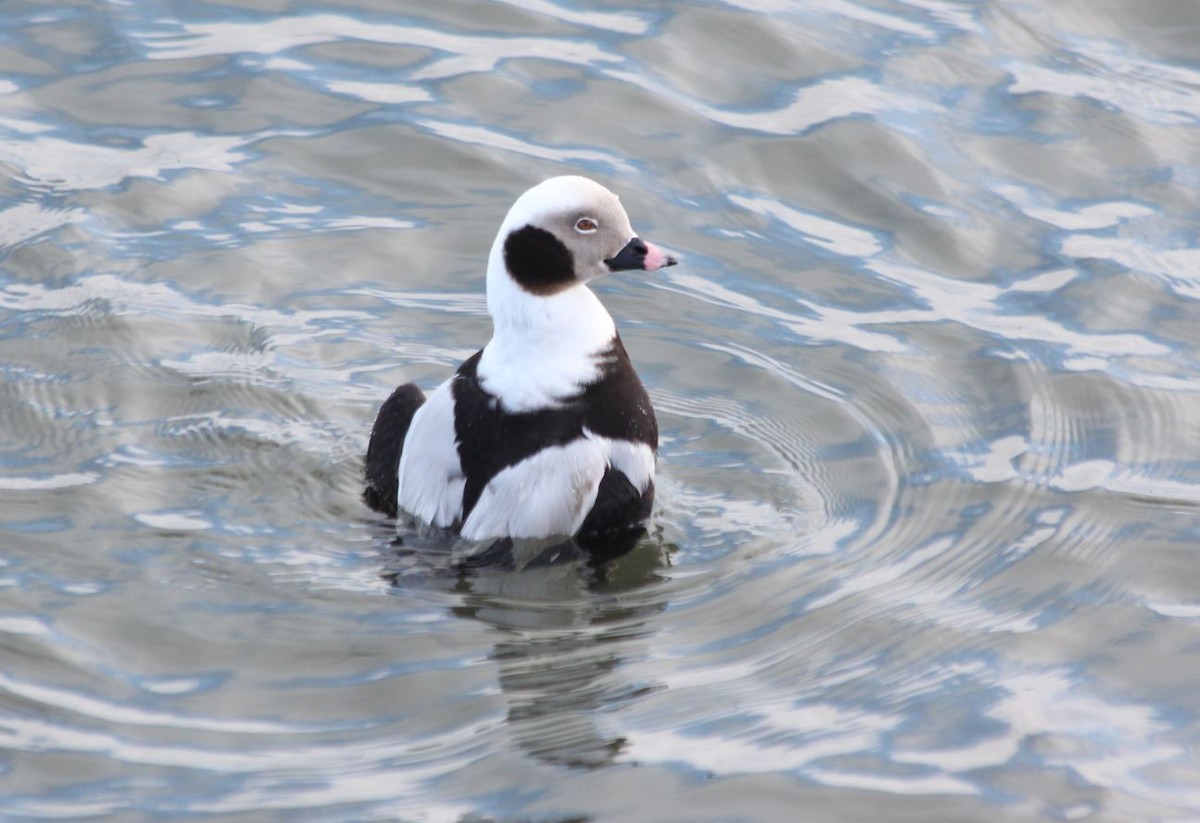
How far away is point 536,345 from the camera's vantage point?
6.29 m

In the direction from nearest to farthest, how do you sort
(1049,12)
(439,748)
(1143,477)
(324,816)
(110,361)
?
(324,816) → (439,748) → (1143,477) → (110,361) → (1049,12)

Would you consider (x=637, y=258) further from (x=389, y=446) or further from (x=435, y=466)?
(x=389, y=446)

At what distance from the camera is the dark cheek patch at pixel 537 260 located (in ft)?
20.6

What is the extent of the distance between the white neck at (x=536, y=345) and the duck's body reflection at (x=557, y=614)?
515 mm

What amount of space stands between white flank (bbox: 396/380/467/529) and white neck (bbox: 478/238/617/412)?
198mm

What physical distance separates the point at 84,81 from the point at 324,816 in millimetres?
6025

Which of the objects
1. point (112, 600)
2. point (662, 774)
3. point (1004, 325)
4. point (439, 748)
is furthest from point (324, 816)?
point (1004, 325)

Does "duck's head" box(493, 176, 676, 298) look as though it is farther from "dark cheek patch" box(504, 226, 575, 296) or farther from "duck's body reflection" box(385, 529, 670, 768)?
"duck's body reflection" box(385, 529, 670, 768)

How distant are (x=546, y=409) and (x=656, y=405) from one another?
1416 mm

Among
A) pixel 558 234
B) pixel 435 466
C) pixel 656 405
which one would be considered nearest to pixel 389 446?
pixel 435 466

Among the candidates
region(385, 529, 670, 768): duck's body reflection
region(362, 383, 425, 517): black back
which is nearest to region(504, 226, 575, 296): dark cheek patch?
region(362, 383, 425, 517): black back

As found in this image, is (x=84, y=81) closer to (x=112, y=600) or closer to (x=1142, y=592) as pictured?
(x=112, y=600)

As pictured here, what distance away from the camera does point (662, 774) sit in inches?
201

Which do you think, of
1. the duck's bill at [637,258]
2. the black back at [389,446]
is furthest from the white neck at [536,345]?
the black back at [389,446]
